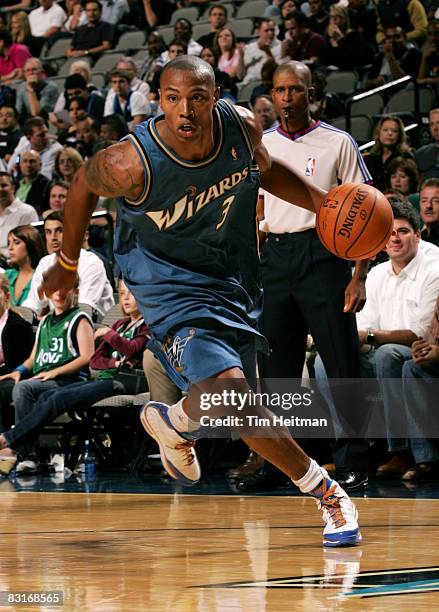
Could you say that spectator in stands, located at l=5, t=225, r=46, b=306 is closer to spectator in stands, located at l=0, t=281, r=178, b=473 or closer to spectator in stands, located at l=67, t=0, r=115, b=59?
spectator in stands, located at l=0, t=281, r=178, b=473

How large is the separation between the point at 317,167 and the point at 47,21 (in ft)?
34.9

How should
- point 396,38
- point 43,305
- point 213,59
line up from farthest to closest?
1. point 213,59
2. point 396,38
3. point 43,305

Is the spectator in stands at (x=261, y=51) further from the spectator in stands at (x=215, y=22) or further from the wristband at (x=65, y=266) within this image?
the wristband at (x=65, y=266)

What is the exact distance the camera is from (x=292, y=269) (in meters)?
5.82

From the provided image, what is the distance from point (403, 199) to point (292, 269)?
4.07 feet

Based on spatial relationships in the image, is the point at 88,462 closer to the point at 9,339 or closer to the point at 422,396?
the point at 9,339

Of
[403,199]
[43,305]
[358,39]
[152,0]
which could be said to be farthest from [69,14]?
[403,199]

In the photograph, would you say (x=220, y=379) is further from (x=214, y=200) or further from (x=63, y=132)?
(x=63, y=132)

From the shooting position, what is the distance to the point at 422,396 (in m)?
6.25

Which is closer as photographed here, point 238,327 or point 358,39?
point 238,327

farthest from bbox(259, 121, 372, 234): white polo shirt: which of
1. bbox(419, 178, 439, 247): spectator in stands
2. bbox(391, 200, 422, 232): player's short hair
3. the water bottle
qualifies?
the water bottle

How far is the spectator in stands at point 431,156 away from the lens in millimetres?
8742

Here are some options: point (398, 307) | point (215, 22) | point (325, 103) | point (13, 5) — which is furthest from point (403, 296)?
point (13, 5)

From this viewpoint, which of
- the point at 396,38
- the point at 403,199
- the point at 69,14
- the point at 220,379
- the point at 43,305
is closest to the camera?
the point at 220,379
